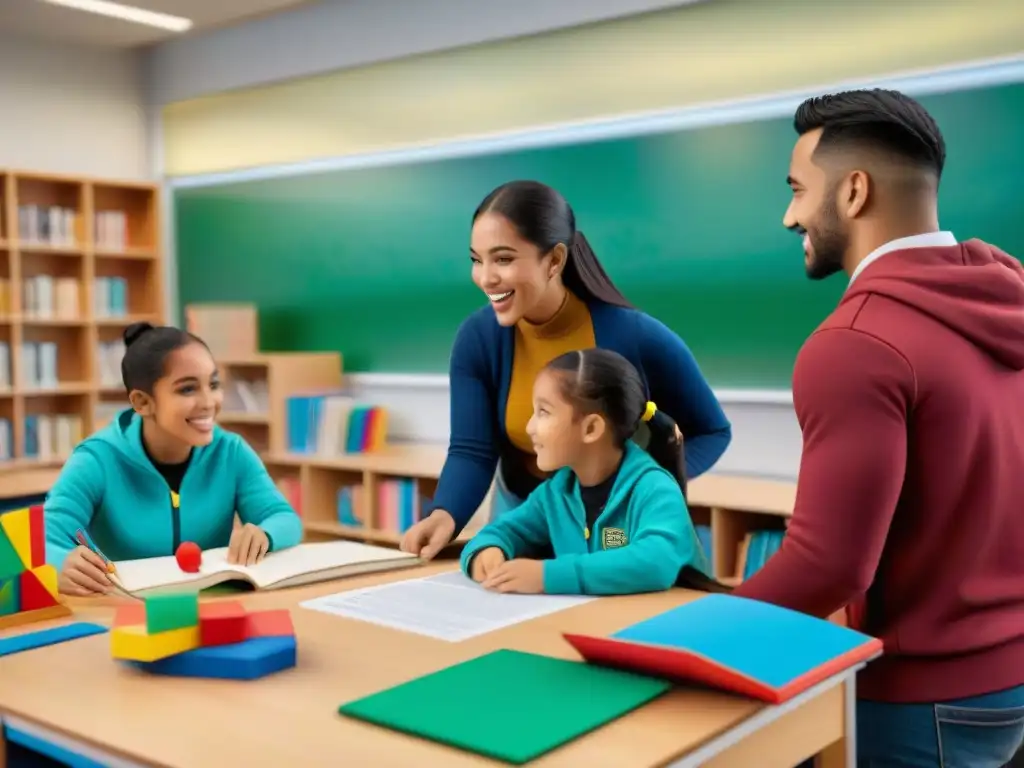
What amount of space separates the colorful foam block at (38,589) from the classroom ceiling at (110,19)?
→ 4.27m

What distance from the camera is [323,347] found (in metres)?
5.46

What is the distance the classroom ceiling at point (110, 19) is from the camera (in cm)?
527

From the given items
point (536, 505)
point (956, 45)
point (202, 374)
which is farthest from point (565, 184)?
point (536, 505)

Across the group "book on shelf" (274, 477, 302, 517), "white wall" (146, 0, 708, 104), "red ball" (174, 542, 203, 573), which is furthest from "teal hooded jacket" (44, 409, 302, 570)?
"white wall" (146, 0, 708, 104)

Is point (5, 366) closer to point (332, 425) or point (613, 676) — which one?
point (332, 425)

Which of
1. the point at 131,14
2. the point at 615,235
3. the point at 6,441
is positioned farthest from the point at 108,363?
the point at 615,235

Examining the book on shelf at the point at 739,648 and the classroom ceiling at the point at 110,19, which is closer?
the book on shelf at the point at 739,648

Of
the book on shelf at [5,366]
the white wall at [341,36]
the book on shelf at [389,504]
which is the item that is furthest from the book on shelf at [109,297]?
the book on shelf at [389,504]

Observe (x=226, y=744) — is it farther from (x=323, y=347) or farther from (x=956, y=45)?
(x=323, y=347)

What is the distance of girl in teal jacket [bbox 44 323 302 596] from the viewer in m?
2.19

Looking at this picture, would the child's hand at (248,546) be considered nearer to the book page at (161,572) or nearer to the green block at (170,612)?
the book page at (161,572)

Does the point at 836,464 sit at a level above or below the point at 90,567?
above

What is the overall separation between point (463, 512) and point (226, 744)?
1.12 meters

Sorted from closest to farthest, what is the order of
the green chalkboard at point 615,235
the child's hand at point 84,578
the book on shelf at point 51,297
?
the child's hand at point 84,578 → the green chalkboard at point 615,235 → the book on shelf at point 51,297
